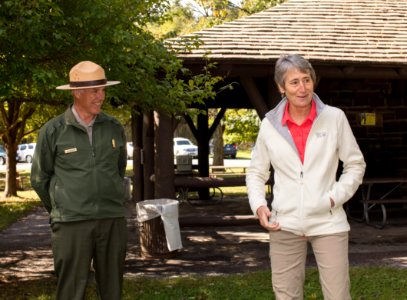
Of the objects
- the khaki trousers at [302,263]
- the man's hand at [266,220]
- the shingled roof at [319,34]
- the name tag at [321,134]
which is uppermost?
the shingled roof at [319,34]

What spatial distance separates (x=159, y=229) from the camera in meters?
7.16

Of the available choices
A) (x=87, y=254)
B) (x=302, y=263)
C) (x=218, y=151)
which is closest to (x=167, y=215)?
(x=87, y=254)

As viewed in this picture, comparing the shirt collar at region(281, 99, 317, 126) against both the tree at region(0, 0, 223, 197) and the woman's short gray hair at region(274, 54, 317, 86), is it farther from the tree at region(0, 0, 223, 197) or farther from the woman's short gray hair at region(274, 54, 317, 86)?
the tree at region(0, 0, 223, 197)

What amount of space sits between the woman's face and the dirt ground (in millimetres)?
3646

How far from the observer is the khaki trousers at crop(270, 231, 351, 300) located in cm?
306

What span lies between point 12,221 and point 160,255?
501 cm

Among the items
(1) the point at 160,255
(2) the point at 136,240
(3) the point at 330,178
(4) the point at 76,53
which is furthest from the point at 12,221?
(3) the point at 330,178

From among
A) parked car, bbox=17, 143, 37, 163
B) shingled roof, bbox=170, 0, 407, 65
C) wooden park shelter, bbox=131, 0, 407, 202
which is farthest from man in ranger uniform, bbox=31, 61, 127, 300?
parked car, bbox=17, 143, 37, 163

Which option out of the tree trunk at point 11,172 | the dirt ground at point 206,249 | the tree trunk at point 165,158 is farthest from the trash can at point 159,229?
the tree trunk at point 11,172

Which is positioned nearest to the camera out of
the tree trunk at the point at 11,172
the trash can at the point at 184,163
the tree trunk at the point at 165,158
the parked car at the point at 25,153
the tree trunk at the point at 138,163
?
the tree trunk at the point at 165,158

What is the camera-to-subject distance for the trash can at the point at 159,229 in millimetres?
7156

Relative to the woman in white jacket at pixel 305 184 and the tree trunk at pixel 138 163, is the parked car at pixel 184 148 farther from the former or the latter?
the woman in white jacket at pixel 305 184

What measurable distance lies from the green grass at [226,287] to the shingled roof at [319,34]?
336 centimetres

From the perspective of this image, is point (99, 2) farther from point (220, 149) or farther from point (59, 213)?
point (220, 149)
